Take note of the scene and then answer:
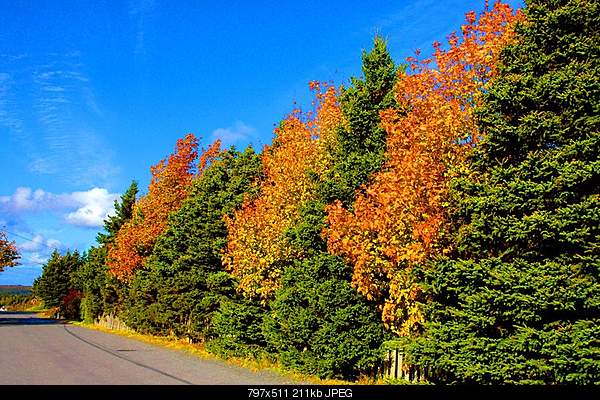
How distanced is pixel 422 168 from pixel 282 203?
863 cm

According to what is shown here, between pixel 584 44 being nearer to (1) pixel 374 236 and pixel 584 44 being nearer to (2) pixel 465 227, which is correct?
(2) pixel 465 227

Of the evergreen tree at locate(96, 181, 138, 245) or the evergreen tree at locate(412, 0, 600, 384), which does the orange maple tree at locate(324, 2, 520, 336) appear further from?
the evergreen tree at locate(96, 181, 138, 245)

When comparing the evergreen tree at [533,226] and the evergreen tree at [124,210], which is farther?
the evergreen tree at [124,210]

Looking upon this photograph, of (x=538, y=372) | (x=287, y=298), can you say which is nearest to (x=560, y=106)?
(x=538, y=372)

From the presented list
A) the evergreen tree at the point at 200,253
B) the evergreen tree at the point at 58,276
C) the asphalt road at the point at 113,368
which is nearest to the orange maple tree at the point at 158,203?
the evergreen tree at the point at 200,253

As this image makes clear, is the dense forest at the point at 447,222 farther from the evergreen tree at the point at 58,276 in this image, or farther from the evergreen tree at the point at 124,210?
the evergreen tree at the point at 58,276

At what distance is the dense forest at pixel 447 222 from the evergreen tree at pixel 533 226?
0.12 ft

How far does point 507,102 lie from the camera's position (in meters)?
11.5

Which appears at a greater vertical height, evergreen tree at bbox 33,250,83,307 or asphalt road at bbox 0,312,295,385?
evergreen tree at bbox 33,250,83,307

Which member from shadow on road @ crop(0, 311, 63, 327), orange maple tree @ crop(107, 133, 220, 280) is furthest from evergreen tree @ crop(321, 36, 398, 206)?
shadow on road @ crop(0, 311, 63, 327)

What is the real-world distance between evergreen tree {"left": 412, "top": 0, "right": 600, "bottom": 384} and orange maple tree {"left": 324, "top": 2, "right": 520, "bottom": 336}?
1.09 metres

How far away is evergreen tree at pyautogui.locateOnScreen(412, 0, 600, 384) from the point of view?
32.9 feet

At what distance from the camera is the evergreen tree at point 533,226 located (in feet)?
32.9
